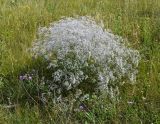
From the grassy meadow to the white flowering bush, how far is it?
0.50 ft

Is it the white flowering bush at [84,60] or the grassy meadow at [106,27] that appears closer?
the grassy meadow at [106,27]

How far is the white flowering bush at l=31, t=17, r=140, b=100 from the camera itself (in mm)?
4273

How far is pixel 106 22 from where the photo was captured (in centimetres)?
562

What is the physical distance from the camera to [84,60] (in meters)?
4.33

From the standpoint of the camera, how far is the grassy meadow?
3887mm

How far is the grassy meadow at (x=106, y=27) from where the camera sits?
153 inches

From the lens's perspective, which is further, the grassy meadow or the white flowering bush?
the white flowering bush

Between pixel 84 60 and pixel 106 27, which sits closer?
pixel 84 60

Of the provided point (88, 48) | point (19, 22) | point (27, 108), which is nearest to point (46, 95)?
point (27, 108)

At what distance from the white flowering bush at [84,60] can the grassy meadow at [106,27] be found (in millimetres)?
154

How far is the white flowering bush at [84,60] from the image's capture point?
14.0ft

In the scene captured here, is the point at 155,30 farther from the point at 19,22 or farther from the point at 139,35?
the point at 19,22

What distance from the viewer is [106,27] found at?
554 cm

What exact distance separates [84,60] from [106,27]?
131 centimetres
